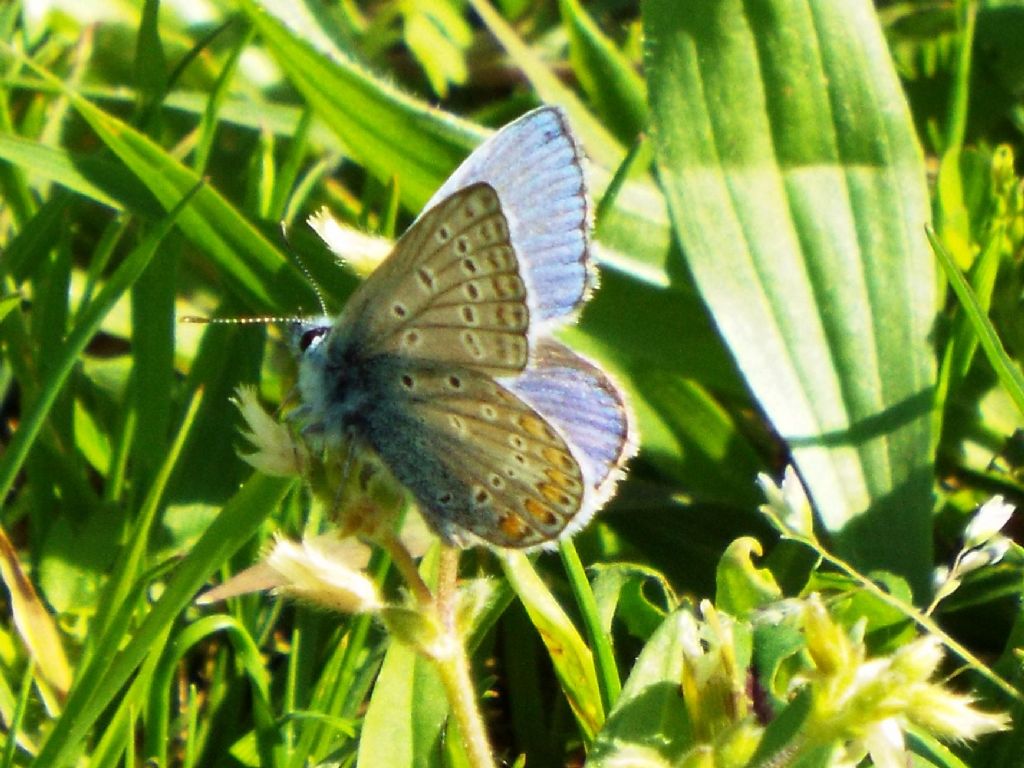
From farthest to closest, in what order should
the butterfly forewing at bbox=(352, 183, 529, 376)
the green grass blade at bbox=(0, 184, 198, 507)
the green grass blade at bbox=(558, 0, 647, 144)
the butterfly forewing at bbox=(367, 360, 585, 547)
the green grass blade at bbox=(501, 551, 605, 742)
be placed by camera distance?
the green grass blade at bbox=(558, 0, 647, 144), the green grass blade at bbox=(0, 184, 198, 507), the green grass blade at bbox=(501, 551, 605, 742), the butterfly forewing at bbox=(367, 360, 585, 547), the butterfly forewing at bbox=(352, 183, 529, 376)

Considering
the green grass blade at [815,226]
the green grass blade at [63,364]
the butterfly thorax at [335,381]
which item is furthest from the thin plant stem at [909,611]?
the green grass blade at [63,364]

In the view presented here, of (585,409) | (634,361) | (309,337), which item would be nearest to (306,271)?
(309,337)

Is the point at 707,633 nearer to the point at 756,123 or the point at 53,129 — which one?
the point at 756,123

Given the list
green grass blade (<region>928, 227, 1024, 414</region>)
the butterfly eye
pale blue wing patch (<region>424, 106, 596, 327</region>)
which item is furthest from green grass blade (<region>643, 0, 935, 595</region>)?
the butterfly eye

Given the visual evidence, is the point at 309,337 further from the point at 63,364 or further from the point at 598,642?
the point at 598,642

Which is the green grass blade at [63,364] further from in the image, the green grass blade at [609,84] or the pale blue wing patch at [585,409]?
the green grass blade at [609,84]

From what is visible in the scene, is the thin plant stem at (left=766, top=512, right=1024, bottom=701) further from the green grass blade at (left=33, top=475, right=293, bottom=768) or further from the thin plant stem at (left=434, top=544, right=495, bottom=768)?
the green grass blade at (left=33, top=475, right=293, bottom=768)
